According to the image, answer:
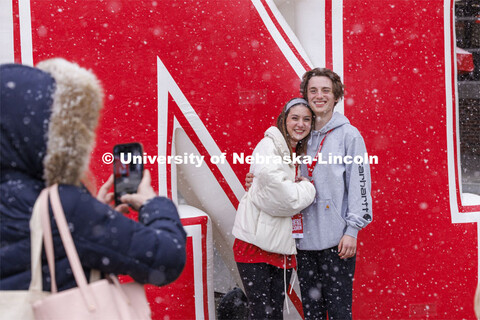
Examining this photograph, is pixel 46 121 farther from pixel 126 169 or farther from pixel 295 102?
pixel 295 102

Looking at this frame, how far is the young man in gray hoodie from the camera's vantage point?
2615 mm

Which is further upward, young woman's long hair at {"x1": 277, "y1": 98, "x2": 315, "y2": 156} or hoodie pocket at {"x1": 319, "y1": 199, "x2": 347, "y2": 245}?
young woman's long hair at {"x1": 277, "y1": 98, "x2": 315, "y2": 156}

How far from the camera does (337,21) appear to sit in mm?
3053

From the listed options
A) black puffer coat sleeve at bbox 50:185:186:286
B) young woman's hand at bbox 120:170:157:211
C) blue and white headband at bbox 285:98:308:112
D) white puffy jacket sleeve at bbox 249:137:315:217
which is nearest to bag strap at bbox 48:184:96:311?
black puffer coat sleeve at bbox 50:185:186:286

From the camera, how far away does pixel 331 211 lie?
2646 millimetres

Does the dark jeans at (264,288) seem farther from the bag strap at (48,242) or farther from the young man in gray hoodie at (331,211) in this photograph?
the bag strap at (48,242)

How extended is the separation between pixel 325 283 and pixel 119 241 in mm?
1671

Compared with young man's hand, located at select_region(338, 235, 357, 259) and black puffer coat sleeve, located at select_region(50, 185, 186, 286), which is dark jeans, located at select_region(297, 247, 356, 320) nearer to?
young man's hand, located at select_region(338, 235, 357, 259)

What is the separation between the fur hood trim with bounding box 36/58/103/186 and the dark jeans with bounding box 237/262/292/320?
150 centimetres

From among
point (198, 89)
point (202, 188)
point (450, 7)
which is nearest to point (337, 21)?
point (450, 7)

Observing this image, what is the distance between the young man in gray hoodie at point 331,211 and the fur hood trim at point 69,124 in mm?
1570

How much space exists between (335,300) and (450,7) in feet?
6.44

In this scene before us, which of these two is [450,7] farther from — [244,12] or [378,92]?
[244,12]

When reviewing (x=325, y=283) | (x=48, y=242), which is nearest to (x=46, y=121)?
(x=48, y=242)
